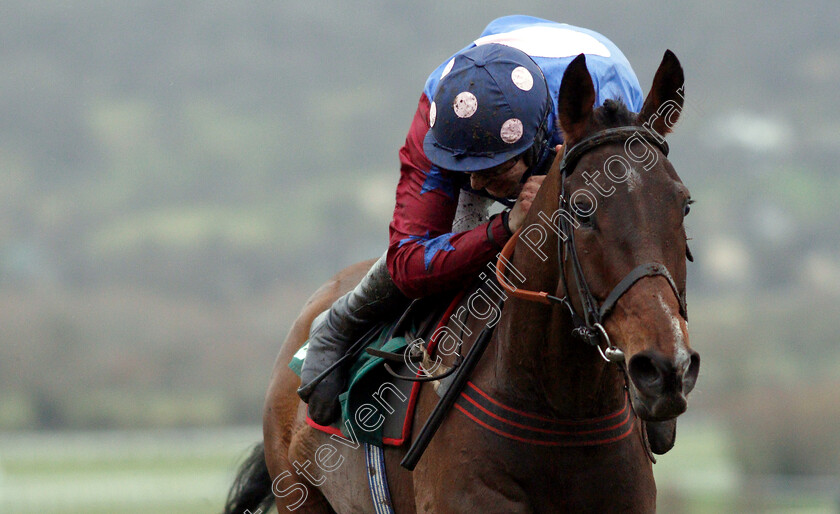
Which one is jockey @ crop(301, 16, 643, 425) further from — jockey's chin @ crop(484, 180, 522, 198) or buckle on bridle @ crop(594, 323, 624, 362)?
buckle on bridle @ crop(594, 323, 624, 362)

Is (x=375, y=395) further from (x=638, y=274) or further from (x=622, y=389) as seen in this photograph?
(x=638, y=274)

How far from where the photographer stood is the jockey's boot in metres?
4.14

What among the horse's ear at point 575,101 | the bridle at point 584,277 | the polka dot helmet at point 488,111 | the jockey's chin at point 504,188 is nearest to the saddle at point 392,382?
the jockey's chin at point 504,188

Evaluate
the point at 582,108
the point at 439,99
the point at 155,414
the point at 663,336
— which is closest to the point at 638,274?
the point at 663,336

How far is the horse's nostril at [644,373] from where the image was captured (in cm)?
258

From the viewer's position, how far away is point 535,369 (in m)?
3.33

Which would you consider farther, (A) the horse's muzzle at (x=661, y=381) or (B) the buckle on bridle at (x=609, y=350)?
(B) the buckle on bridle at (x=609, y=350)

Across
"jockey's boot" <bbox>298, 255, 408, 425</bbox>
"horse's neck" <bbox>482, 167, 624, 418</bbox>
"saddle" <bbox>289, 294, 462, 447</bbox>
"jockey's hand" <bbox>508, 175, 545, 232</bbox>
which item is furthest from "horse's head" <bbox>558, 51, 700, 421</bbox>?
"jockey's boot" <bbox>298, 255, 408, 425</bbox>

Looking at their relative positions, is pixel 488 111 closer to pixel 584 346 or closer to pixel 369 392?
pixel 584 346

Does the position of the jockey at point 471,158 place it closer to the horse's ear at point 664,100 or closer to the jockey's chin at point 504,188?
the jockey's chin at point 504,188

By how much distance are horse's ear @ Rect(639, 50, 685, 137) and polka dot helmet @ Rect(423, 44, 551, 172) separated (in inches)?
21.2

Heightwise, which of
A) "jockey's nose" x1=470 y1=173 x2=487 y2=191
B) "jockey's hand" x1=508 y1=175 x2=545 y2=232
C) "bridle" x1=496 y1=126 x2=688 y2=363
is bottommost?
"bridle" x1=496 y1=126 x2=688 y2=363

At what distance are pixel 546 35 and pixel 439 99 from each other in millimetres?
828

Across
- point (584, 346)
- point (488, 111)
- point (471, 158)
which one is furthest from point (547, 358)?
point (488, 111)
